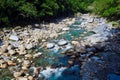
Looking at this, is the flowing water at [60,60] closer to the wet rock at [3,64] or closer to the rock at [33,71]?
the rock at [33,71]

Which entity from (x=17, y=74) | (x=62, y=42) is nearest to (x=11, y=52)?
(x=17, y=74)

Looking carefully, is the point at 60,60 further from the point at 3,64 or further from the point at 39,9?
the point at 39,9

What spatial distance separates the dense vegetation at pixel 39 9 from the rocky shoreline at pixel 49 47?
802 millimetres

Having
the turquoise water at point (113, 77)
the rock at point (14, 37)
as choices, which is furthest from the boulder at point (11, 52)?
the turquoise water at point (113, 77)

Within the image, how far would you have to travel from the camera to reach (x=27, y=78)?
11148 mm

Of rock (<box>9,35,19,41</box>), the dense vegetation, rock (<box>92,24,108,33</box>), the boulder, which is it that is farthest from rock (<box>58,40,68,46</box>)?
the dense vegetation

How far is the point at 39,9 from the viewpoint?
2009 cm

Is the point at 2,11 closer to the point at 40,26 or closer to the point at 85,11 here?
the point at 40,26

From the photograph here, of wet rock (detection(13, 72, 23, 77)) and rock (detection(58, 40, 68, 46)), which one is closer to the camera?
wet rock (detection(13, 72, 23, 77))

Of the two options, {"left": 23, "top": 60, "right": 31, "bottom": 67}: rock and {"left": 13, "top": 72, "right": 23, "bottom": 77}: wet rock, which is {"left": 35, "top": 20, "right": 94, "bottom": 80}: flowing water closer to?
{"left": 23, "top": 60, "right": 31, "bottom": 67}: rock

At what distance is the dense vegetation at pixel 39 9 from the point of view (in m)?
17.4

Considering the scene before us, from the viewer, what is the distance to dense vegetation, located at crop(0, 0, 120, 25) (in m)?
17.4

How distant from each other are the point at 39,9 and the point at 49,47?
20.0 feet

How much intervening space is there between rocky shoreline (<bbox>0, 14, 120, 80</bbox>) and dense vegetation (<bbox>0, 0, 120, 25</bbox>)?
0.80m
